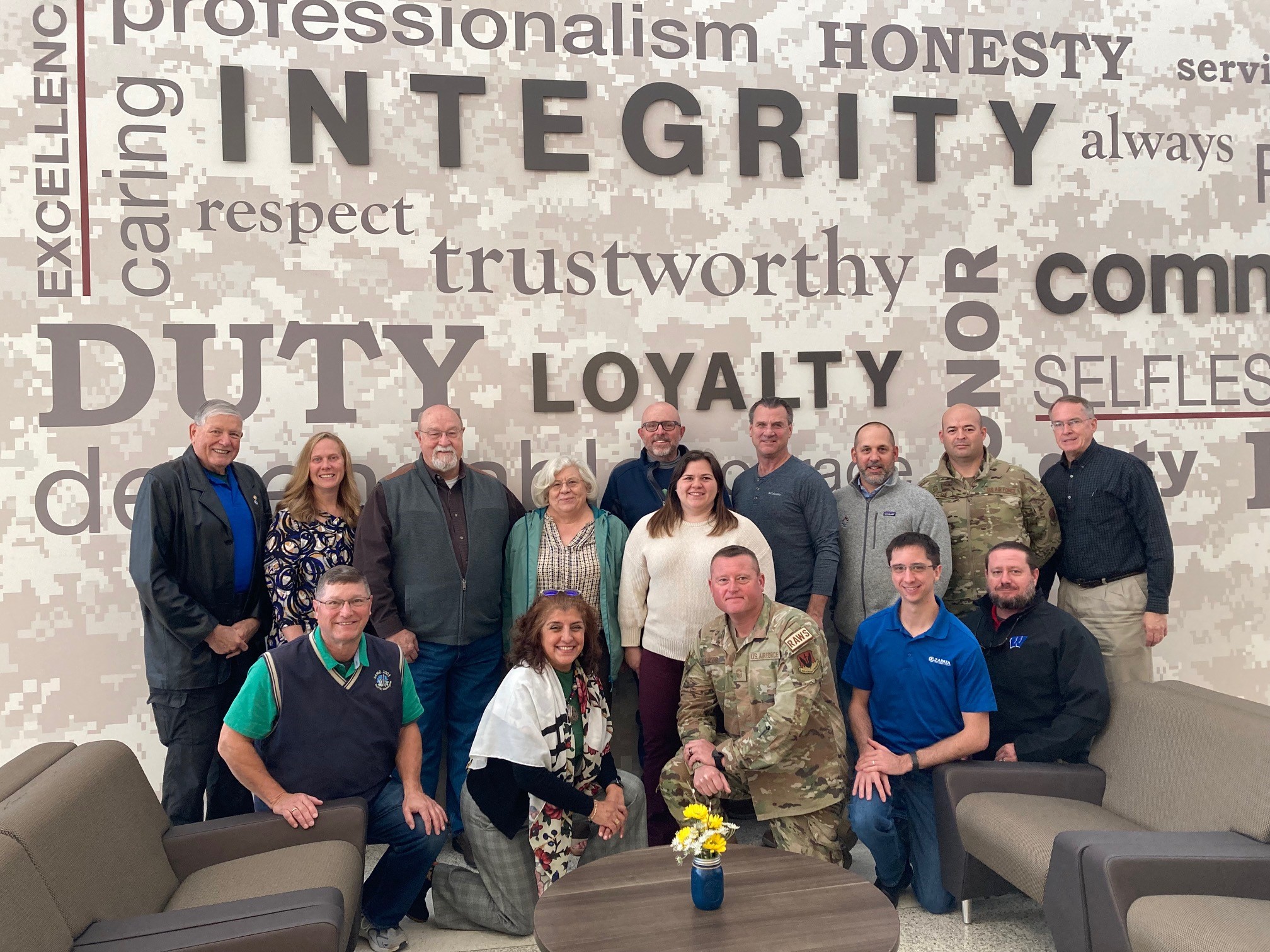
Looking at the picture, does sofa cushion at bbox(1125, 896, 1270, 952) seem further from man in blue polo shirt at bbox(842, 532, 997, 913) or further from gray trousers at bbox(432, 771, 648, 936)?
gray trousers at bbox(432, 771, 648, 936)

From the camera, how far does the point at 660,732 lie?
3.64 meters

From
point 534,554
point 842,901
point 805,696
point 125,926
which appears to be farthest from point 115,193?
point 842,901

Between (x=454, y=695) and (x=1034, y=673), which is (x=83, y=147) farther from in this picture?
(x=1034, y=673)

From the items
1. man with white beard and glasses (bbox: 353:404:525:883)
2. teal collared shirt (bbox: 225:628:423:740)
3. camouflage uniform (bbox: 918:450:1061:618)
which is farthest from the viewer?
camouflage uniform (bbox: 918:450:1061:618)

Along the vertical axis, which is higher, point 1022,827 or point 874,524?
point 874,524

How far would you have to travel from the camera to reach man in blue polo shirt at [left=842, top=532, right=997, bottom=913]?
10.5ft

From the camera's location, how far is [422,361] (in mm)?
4281

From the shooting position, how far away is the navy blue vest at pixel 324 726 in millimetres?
2949

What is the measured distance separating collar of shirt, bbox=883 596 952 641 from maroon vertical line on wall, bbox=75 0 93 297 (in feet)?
11.3

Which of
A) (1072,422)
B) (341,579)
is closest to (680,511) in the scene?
(341,579)

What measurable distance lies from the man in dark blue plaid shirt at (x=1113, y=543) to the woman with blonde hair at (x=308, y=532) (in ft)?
9.87

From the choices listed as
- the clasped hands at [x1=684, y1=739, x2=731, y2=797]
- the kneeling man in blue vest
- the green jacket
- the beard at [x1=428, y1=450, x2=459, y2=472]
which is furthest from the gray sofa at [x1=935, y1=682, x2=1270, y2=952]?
the beard at [x1=428, y1=450, x2=459, y2=472]

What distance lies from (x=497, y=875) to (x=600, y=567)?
1.22m

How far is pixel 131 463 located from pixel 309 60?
1.88 meters
